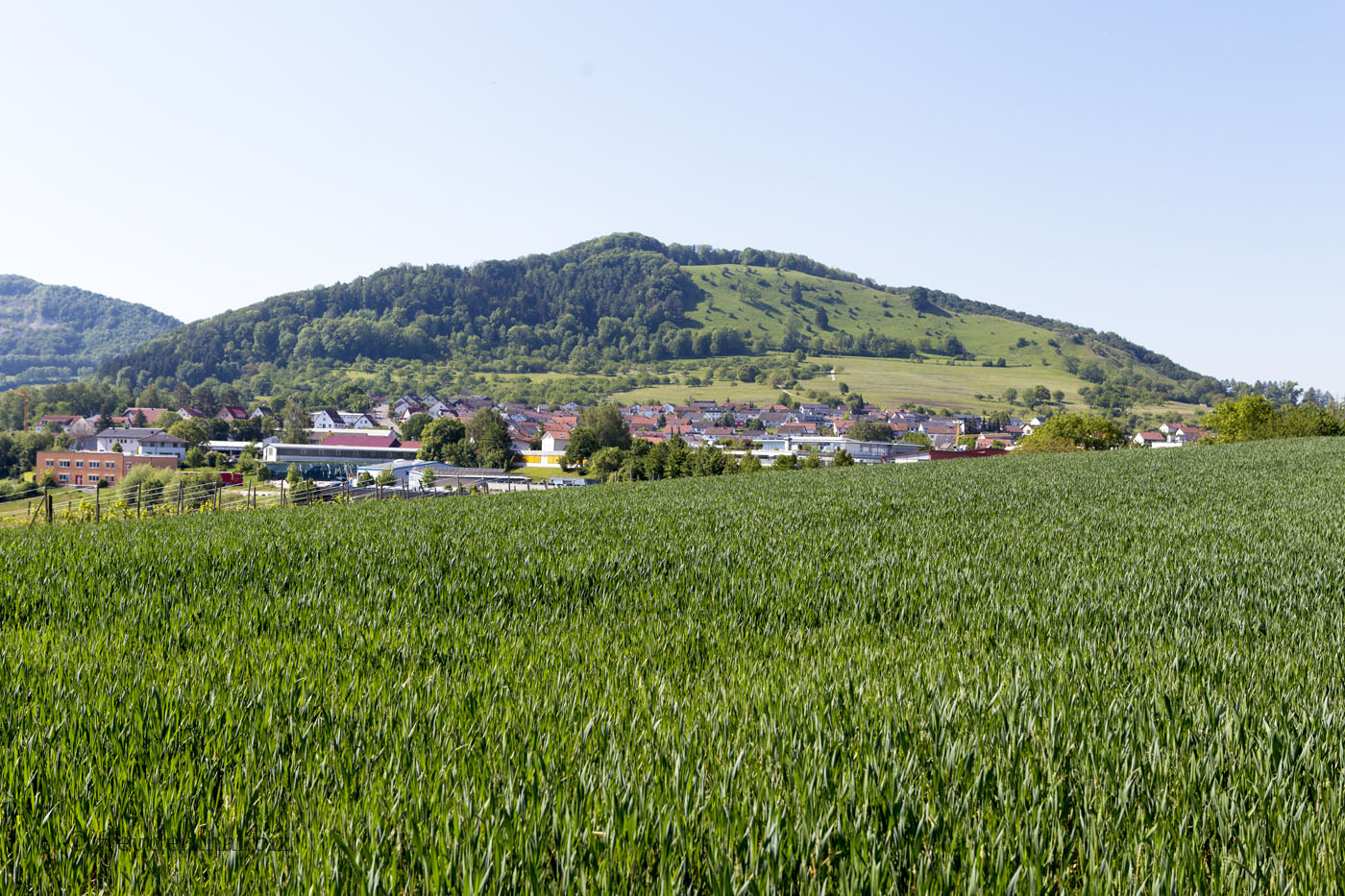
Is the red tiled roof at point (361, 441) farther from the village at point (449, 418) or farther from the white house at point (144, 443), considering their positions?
the white house at point (144, 443)

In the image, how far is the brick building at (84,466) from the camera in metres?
98.6

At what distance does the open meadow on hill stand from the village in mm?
66872

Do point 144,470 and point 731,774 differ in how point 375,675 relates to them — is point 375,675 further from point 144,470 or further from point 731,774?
point 144,470

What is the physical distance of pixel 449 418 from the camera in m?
122

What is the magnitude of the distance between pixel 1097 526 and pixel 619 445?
97.1 meters

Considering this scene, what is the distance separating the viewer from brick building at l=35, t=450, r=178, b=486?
98550 mm

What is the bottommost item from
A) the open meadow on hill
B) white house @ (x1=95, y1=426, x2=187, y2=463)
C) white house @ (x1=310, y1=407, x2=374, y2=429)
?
white house @ (x1=95, y1=426, x2=187, y2=463)

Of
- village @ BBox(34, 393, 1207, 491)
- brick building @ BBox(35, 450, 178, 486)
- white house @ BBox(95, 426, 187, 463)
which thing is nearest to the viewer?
brick building @ BBox(35, 450, 178, 486)

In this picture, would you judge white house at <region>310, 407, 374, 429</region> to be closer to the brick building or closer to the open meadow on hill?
the brick building

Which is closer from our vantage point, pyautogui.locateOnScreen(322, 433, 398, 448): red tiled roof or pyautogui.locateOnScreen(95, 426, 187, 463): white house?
pyautogui.locateOnScreen(95, 426, 187, 463): white house

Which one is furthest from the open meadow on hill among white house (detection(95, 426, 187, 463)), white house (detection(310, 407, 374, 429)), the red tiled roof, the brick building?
white house (detection(310, 407, 374, 429))

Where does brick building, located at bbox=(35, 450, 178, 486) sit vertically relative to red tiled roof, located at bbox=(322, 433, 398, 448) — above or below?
below

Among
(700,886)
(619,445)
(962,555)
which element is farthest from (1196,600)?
(619,445)

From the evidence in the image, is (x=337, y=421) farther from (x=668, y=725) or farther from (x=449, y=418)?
(x=668, y=725)
